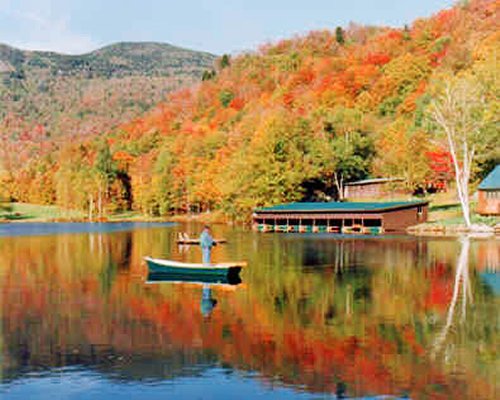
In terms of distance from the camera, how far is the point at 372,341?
18000 millimetres

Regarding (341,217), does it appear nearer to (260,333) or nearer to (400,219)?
(400,219)

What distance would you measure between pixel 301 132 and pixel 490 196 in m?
32.2

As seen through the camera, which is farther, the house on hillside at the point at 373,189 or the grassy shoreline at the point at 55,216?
the grassy shoreline at the point at 55,216

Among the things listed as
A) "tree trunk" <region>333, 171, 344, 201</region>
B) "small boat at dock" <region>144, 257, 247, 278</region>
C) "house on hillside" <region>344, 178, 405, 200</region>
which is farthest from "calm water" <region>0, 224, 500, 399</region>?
"tree trunk" <region>333, 171, 344, 201</region>

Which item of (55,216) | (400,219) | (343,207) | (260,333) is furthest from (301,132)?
(260,333)

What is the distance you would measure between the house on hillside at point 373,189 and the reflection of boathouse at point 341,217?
1553cm

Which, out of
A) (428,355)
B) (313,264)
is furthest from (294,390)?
(313,264)

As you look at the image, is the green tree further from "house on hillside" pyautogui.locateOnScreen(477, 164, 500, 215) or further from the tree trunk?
the tree trunk

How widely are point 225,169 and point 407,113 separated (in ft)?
112

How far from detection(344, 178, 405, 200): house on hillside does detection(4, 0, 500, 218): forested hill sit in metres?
2.04

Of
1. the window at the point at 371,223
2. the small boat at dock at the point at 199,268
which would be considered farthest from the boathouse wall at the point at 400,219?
the small boat at dock at the point at 199,268

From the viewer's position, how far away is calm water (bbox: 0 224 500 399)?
14.3 meters

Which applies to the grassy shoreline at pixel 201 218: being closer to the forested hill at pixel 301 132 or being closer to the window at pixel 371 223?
the forested hill at pixel 301 132

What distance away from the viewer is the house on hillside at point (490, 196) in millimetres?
64312
